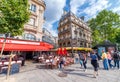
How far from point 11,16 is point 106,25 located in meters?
37.2

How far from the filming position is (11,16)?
385 inches

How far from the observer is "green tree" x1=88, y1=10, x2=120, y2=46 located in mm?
39844

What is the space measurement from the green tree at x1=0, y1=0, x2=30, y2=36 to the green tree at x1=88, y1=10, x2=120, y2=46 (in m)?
34.8

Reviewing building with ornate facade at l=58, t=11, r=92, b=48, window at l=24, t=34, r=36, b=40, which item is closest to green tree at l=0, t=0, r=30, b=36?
window at l=24, t=34, r=36, b=40

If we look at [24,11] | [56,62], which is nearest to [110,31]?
[56,62]

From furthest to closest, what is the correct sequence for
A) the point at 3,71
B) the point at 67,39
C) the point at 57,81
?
1. the point at 67,39
2. the point at 3,71
3. the point at 57,81

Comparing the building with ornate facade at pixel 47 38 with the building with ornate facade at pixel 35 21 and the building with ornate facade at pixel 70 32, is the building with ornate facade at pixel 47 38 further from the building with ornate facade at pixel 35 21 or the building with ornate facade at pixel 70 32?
the building with ornate facade at pixel 70 32

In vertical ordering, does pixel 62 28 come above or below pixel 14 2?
above

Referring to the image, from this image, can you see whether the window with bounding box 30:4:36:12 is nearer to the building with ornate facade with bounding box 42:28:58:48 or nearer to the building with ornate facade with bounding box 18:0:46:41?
the building with ornate facade with bounding box 18:0:46:41

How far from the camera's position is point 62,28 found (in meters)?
44.4

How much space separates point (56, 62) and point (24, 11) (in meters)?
5.98

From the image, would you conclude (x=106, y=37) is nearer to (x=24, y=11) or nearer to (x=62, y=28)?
(x=62, y=28)

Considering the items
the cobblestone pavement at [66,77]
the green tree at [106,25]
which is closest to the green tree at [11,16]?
the cobblestone pavement at [66,77]

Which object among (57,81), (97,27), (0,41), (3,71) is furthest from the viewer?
(97,27)
